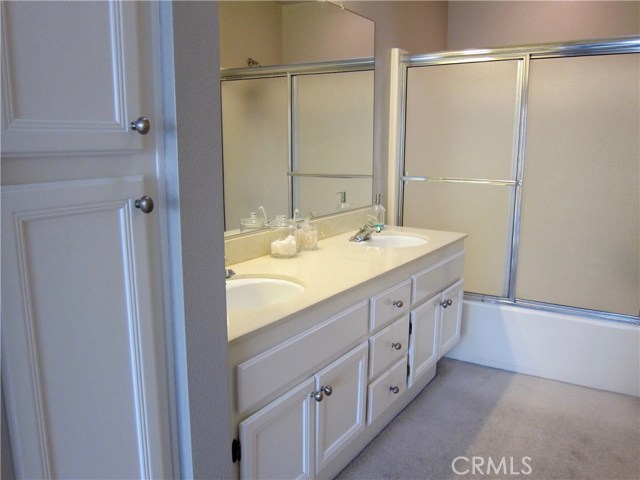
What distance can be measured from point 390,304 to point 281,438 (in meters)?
0.70

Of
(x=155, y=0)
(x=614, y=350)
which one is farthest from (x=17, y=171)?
(x=614, y=350)

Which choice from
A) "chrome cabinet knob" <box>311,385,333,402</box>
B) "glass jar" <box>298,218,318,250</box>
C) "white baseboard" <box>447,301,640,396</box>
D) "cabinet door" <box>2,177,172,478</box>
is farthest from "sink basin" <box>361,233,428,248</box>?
"cabinet door" <box>2,177,172,478</box>

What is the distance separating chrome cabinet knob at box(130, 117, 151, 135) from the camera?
90 cm

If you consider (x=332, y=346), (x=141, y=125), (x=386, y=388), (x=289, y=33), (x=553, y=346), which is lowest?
(x=553, y=346)

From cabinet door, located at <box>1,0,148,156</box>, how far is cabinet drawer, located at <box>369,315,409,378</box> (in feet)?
4.19

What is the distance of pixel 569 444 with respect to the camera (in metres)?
2.27

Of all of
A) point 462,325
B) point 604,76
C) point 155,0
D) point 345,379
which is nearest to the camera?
point 155,0

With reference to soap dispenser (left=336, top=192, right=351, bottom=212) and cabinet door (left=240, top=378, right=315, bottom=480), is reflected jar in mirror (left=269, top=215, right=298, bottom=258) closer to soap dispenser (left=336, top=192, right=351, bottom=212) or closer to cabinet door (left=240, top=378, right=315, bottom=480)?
soap dispenser (left=336, top=192, right=351, bottom=212)

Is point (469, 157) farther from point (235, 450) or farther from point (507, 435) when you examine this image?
point (235, 450)

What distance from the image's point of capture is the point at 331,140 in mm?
2588

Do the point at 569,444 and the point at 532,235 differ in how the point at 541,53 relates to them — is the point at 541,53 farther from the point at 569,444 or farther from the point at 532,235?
the point at 569,444

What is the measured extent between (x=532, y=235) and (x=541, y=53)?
0.95 meters

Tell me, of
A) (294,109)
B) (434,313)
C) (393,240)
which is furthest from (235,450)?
(393,240)

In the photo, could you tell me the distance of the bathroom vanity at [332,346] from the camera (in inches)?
54.9
